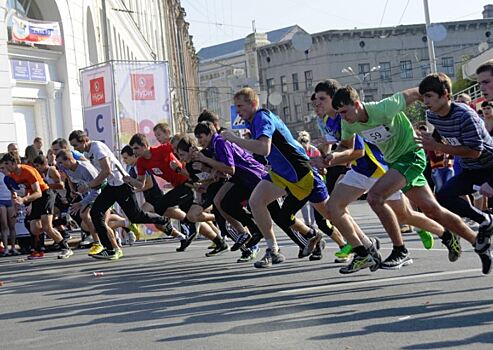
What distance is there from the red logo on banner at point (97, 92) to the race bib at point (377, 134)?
1161cm

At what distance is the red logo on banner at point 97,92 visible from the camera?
64.1 ft

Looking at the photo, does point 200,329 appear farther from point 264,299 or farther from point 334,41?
point 334,41

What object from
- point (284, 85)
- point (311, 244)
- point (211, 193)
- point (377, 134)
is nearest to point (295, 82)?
point (284, 85)

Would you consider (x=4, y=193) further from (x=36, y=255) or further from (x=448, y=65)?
(x=448, y=65)

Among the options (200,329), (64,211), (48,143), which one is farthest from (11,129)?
(200,329)

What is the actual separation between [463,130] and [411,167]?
88 cm

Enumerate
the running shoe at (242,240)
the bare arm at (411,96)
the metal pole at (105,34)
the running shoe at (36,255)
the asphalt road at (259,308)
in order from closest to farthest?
the asphalt road at (259,308), the bare arm at (411,96), the running shoe at (242,240), the running shoe at (36,255), the metal pole at (105,34)

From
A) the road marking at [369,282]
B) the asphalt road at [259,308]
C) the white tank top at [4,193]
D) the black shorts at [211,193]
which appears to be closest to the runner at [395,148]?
the road marking at [369,282]

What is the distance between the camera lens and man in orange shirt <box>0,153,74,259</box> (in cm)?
1535

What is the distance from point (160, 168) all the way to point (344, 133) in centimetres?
536

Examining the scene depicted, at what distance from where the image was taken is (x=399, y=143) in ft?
28.3

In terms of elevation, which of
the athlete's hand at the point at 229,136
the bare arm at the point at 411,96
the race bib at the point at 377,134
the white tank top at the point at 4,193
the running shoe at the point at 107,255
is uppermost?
the bare arm at the point at 411,96

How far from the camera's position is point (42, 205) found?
1565 centimetres

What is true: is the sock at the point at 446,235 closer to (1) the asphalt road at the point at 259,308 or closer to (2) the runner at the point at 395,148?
(2) the runner at the point at 395,148
